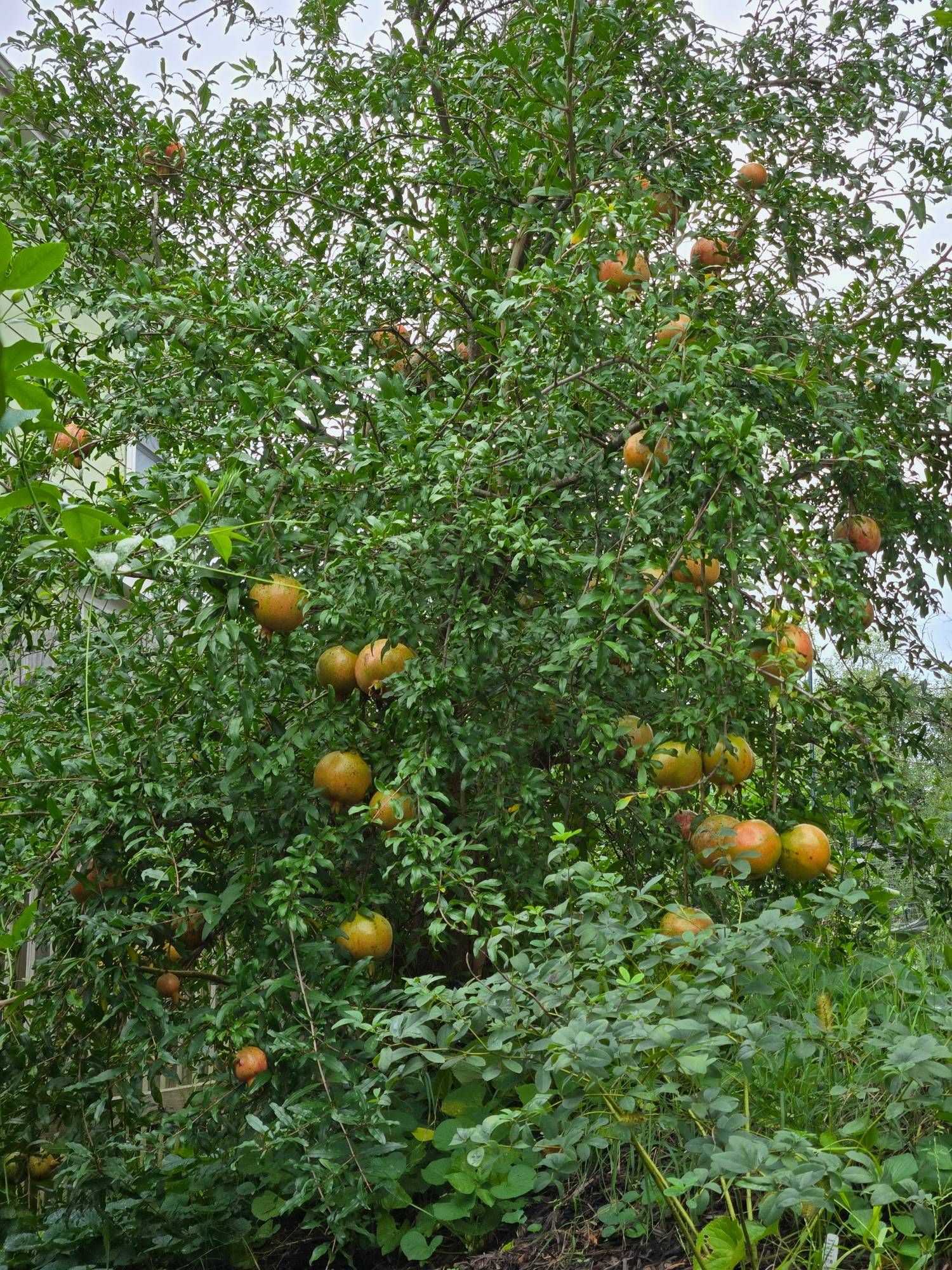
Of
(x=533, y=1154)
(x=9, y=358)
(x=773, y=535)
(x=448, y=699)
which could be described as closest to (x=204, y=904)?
(x=448, y=699)

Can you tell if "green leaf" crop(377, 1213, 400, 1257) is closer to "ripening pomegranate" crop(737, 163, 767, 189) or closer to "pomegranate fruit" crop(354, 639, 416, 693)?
"pomegranate fruit" crop(354, 639, 416, 693)

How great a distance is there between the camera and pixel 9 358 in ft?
1.96

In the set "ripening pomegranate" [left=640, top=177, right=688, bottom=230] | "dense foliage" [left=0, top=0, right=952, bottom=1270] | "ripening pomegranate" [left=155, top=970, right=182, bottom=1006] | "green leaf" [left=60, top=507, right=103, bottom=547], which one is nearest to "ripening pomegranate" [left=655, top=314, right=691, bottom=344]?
"dense foliage" [left=0, top=0, right=952, bottom=1270]

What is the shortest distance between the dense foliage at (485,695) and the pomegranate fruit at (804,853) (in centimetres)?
14

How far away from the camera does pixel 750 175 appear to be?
4082 millimetres

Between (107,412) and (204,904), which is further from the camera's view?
A: (107,412)

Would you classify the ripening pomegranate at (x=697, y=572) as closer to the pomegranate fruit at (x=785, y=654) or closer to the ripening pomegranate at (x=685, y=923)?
the pomegranate fruit at (x=785, y=654)

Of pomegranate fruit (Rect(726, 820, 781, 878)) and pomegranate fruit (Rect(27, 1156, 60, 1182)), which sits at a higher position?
pomegranate fruit (Rect(726, 820, 781, 878))

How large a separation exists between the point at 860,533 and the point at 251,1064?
228 cm

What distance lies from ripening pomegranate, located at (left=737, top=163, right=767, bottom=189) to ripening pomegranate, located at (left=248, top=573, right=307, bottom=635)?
238 cm

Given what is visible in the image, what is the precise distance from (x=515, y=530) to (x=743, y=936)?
0.99 metres

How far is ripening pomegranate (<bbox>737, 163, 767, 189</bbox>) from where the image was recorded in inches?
159

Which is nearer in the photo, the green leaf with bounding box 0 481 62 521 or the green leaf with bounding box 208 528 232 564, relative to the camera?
the green leaf with bounding box 0 481 62 521

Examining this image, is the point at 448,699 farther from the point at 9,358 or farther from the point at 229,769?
the point at 9,358
